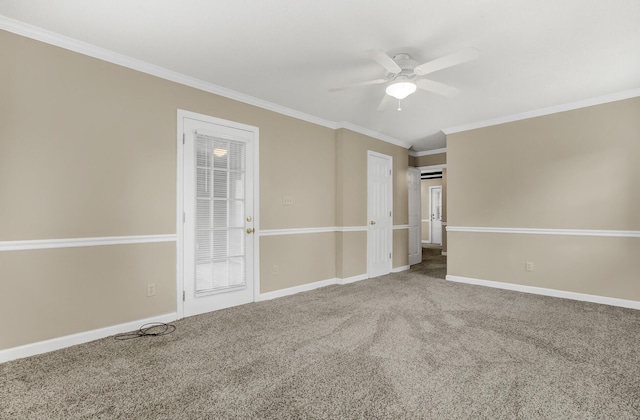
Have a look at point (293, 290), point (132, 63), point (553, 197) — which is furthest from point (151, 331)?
point (553, 197)

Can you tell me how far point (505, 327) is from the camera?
2994 mm

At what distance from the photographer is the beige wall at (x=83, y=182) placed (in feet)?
7.82

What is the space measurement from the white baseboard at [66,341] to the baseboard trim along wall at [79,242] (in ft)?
2.48

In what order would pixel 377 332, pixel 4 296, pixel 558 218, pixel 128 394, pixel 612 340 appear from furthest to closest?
pixel 558 218
pixel 377 332
pixel 612 340
pixel 4 296
pixel 128 394

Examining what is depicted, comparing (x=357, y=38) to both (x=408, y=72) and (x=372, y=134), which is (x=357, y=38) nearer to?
(x=408, y=72)

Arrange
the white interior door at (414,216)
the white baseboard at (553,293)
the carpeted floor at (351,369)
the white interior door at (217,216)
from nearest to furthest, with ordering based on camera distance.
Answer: the carpeted floor at (351,369) → the white interior door at (217,216) → the white baseboard at (553,293) → the white interior door at (414,216)

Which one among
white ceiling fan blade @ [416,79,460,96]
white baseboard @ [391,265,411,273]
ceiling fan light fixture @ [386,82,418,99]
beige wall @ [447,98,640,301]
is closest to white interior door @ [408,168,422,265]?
white baseboard @ [391,265,411,273]

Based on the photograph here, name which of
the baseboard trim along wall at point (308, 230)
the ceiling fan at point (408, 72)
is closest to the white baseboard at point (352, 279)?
the baseboard trim along wall at point (308, 230)

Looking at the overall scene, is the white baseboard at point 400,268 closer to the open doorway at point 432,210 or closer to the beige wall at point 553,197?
the beige wall at point 553,197

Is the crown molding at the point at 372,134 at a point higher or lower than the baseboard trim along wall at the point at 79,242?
higher

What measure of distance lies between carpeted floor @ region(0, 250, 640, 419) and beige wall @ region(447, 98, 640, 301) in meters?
0.68

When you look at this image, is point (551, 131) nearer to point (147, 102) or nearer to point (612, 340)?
point (612, 340)

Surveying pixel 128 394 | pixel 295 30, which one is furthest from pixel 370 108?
pixel 128 394

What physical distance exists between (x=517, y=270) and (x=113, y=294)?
198 inches
